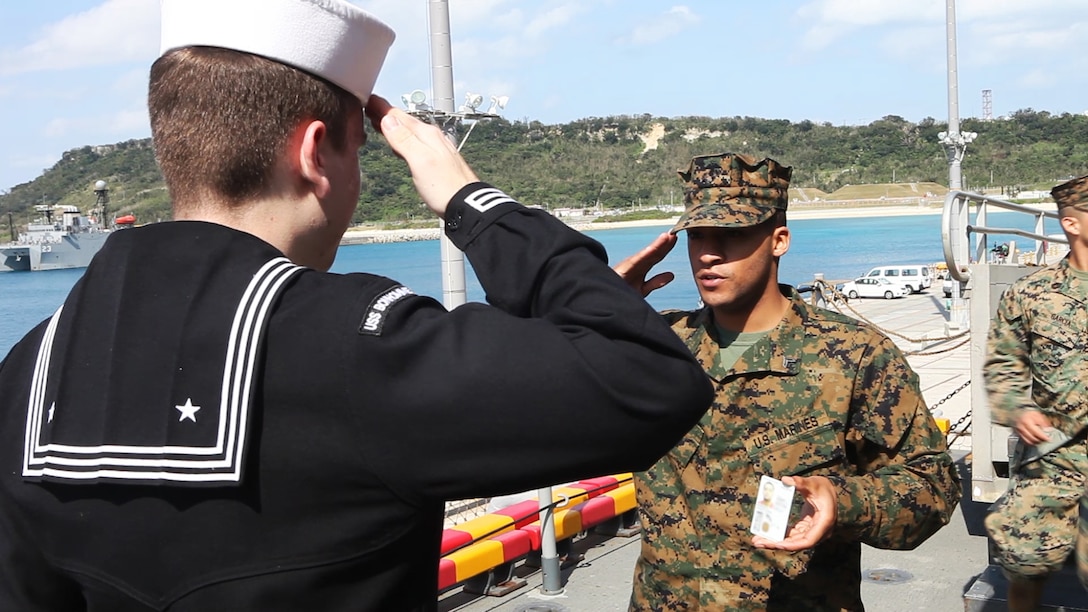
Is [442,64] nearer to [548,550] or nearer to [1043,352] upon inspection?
[548,550]

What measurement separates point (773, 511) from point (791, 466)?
1.46ft

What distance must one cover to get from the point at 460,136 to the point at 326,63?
4.60m

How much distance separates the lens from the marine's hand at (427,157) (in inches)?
55.4

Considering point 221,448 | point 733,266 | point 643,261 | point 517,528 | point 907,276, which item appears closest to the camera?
point 221,448

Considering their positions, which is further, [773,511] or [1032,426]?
[1032,426]

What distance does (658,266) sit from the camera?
72.5 metres

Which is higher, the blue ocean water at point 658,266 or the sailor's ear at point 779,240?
the sailor's ear at point 779,240

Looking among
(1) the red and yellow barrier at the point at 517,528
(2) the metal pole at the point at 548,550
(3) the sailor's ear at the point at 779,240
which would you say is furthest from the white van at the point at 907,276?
(3) the sailor's ear at the point at 779,240

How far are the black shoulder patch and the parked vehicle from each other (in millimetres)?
37516

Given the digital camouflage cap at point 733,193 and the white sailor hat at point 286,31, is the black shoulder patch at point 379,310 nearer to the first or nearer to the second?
the white sailor hat at point 286,31

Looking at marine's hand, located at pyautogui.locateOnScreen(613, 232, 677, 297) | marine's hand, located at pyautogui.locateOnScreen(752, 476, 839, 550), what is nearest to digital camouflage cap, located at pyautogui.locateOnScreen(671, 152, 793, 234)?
marine's hand, located at pyautogui.locateOnScreen(613, 232, 677, 297)

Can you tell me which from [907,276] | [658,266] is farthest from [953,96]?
[658,266]

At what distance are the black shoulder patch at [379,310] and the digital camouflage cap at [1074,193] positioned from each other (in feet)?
12.2

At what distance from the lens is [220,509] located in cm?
119
